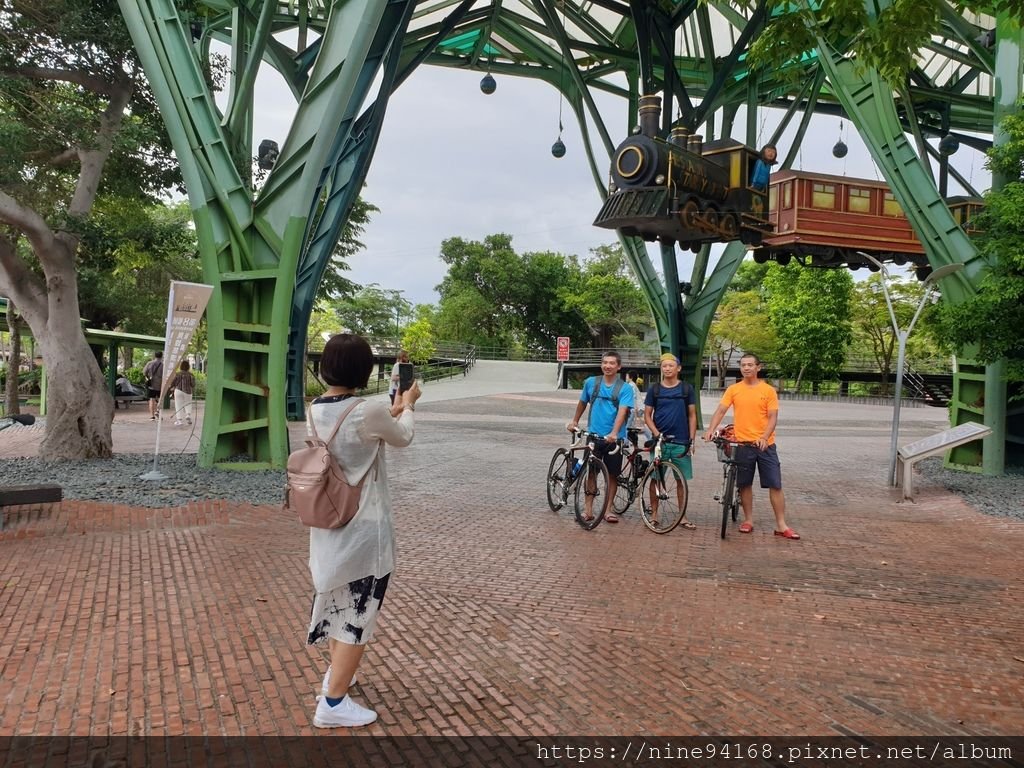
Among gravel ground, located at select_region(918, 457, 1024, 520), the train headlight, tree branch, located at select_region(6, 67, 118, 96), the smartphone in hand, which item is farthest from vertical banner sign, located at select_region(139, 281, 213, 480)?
gravel ground, located at select_region(918, 457, 1024, 520)

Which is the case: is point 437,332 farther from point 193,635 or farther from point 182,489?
point 193,635

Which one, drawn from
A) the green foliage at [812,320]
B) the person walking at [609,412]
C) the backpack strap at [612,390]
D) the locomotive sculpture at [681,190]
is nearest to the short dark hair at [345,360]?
the person walking at [609,412]

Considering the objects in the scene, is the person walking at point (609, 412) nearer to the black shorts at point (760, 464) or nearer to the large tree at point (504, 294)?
the black shorts at point (760, 464)

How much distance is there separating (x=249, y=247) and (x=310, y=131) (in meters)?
1.86

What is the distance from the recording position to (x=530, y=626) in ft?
15.8

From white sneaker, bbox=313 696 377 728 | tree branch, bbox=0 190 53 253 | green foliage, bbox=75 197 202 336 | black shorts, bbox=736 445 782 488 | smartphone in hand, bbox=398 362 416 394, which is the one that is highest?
green foliage, bbox=75 197 202 336

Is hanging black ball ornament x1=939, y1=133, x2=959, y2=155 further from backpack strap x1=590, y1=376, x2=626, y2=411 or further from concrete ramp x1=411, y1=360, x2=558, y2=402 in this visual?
concrete ramp x1=411, y1=360, x2=558, y2=402

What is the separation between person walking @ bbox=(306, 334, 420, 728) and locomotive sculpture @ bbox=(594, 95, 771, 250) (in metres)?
11.6

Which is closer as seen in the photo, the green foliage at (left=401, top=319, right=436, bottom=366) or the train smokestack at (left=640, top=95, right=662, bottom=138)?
the train smokestack at (left=640, top=95, right=662, bottom=138)

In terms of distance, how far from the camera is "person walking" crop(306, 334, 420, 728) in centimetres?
320

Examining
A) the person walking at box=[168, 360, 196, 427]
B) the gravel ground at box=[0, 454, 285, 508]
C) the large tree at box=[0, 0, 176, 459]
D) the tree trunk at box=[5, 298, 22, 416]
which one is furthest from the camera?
the tree trunk at box=[5, 298, 22, 416]

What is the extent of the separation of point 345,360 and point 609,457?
5.15 meters

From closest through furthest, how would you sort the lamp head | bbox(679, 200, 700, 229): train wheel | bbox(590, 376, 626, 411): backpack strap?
bbox(590, 376, 626, 411): backpack strap
the lamp head
bbox(679, 200, 700, 229): train wheel

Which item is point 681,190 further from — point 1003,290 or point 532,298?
point 532,298
